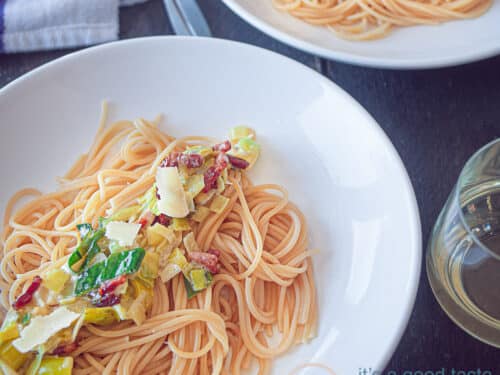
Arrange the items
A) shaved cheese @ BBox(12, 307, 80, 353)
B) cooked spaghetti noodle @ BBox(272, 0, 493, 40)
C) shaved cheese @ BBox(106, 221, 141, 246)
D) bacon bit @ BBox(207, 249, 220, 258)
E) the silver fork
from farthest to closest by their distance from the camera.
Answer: the silver fork, cooked spaghetti noodle @ BBox(272, 0, 493, 40), bacon bit @ BBox(207, 249, 220, 258), shaved cheese @ BBox(106, 221, 141, 246), shaved cheese @ BBox(12, 307, 80, 353)

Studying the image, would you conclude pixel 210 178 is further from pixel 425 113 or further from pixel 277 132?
pixel 425 113

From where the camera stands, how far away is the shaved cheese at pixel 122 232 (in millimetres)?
1422

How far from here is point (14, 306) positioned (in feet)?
4.58

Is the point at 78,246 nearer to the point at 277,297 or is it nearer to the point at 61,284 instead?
the point at 61,284

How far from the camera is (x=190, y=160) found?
1580 millimetres

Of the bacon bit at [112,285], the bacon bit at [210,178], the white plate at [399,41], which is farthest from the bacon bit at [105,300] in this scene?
the white plate at [399,41]

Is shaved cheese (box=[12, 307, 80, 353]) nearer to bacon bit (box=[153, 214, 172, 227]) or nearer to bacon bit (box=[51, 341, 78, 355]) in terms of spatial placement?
Answer: bacon bit (box=[51, 341, 78, 355])

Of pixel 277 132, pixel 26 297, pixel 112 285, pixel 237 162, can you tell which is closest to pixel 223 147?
pixel 237 162

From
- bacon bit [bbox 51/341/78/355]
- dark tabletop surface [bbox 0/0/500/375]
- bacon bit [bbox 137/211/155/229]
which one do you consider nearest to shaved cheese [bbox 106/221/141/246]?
bacon bit [bbox 137/211/155/229]

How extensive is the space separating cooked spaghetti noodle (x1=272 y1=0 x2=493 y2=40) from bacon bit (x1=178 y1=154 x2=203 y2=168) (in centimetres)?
→ 67

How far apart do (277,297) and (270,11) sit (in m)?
0.98

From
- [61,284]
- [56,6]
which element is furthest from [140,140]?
[56,6]

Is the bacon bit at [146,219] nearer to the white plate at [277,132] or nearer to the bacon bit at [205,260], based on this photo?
the bacon bit at [205,260]

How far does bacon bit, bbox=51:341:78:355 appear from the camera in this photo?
1366mm
